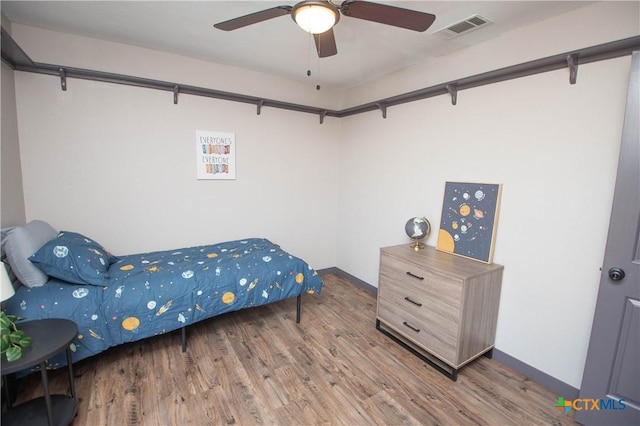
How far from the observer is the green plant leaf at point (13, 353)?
1.30 metres

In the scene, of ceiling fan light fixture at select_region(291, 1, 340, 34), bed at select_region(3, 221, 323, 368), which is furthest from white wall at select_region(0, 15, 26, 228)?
ceiling fan light fixture at select_region(291, 1, 340, 34)

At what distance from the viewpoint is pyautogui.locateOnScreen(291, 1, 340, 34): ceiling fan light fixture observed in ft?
4.63

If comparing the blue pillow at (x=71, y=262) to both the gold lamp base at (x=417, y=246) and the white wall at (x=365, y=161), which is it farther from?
the gold lamp base at (x=417, y=246)

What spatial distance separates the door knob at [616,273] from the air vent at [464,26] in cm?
176

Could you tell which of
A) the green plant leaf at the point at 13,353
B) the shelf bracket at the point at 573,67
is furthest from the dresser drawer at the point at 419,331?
the green plant leaf at the point at 13,353

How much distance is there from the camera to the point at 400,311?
2426 millimetres

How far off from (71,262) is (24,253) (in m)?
0.25

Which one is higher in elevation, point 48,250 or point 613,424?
point 48,250

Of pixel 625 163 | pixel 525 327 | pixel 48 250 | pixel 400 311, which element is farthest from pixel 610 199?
pixel 48 250

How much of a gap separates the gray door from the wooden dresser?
60cm

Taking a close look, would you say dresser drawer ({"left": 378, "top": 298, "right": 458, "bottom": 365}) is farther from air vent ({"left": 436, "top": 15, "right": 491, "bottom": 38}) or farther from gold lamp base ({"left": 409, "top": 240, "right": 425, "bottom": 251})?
air vent ({"left": 436, "top": 15, "right": 491, "bottom": 38})

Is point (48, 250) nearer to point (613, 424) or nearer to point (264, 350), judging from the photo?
point (264, 350)

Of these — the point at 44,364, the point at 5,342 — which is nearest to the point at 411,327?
the point at 44,364

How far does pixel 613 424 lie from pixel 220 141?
12.0 feet
